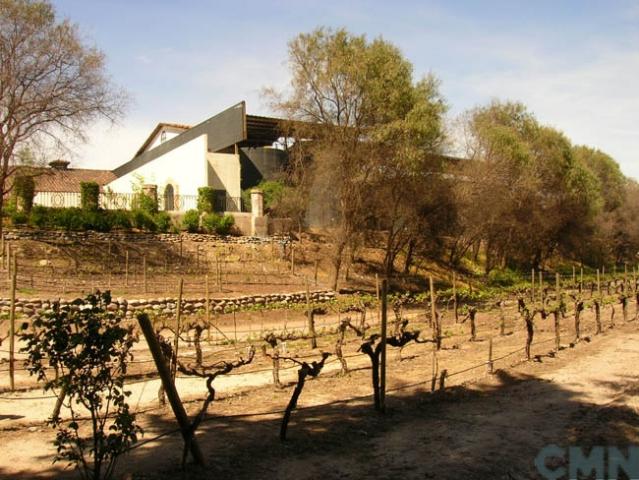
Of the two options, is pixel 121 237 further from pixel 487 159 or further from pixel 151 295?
pixel 487 159

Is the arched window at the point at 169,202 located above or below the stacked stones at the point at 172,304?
above

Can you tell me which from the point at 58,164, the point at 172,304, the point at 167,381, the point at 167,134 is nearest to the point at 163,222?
the point at 172,304

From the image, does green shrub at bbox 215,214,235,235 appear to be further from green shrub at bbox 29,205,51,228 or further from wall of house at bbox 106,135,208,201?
green shrub at bbox 29,205,51,228

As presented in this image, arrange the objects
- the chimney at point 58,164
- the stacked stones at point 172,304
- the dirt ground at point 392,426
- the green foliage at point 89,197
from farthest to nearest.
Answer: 1. the chimney at point 58,164
2. the green foliage at point 89,197
3. the stacked stones at point 172,304
4. the dirt ground at point 392,426

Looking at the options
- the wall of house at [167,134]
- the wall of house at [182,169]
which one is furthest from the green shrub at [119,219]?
the wall of house at [167,134]

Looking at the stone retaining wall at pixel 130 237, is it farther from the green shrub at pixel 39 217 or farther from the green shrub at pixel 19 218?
the green shrub at pixel 19 218

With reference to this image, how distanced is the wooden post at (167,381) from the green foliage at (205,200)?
94.5 ft

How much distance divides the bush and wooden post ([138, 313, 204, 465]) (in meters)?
27.4

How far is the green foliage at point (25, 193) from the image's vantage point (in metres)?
Result: 29.6

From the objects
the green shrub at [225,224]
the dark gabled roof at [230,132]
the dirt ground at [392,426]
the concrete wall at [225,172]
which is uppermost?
the dark gabled roof at [230,132]

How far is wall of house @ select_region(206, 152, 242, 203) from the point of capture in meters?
37.7

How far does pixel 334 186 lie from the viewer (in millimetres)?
31281

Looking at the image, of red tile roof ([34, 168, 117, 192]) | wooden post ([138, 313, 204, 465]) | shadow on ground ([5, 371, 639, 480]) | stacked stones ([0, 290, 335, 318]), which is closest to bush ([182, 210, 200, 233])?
stacked stones ([0, 290, 335, 318])

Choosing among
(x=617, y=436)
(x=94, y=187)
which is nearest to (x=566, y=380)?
(x=617, y=436)
